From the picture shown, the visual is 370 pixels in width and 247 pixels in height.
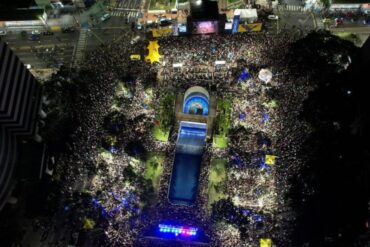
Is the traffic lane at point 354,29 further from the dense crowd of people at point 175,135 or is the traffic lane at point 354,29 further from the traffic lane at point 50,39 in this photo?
the traffic lane at point 50,39

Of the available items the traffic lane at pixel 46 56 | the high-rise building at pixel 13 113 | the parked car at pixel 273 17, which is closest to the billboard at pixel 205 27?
the parked car at pixel 273 17

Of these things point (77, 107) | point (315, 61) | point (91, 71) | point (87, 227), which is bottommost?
point (87, 227)

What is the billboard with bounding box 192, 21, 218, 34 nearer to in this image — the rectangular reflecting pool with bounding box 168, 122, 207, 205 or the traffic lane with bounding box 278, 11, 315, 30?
the traffic lane with bounding box 278, 11, 315, 30

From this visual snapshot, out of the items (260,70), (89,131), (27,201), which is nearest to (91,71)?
(89,131)

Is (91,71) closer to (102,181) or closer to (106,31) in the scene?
(106,31)

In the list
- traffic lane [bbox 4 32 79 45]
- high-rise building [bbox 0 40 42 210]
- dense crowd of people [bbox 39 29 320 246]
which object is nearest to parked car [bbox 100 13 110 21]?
traffic lane [bbox 4 32 79 45]
